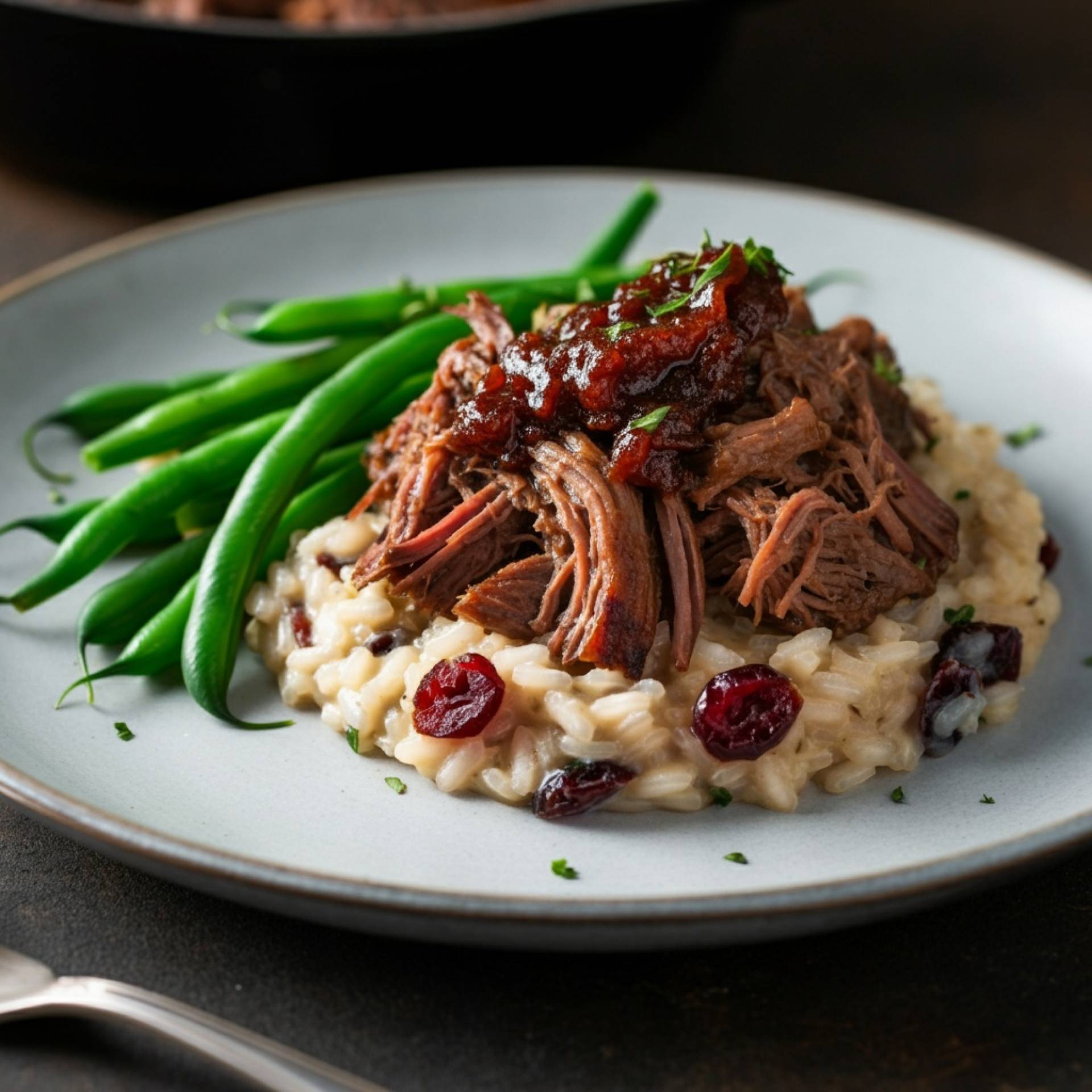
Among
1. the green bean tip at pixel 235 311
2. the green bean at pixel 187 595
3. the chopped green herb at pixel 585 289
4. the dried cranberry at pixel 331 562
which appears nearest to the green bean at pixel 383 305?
the chopped green herb at pixel 585 289

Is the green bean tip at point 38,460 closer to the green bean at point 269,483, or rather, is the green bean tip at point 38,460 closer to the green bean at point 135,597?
the green bean at point 135,597

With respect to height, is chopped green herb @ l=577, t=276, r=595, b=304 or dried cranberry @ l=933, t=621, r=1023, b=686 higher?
chopped green herb @ l=577, t=276, r=595, b=304

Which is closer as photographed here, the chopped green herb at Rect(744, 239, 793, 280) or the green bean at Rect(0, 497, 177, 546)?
the chopped green herb at Rect(744, 239, 793, 280)

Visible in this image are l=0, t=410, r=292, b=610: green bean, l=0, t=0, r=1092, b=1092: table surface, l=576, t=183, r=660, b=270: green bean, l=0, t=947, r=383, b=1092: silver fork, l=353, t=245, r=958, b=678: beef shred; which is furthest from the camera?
l=576, t=183, r=660, b=270: green bean

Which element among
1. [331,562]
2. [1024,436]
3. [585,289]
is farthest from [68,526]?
[1024,436]

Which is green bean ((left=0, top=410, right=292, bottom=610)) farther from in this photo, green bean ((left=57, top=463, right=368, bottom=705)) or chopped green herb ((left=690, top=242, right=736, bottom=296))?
chopped green herb ((left=690, top=242, right=736, bottom=296))

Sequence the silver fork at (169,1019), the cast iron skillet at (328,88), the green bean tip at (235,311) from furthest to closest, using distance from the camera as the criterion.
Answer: the cast iron skillet at (328,88) → the green bean tip at (235,311) → the silver fork at (169,1019)

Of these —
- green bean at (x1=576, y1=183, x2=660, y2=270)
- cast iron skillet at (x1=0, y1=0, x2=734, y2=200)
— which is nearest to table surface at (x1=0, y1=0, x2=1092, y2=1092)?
green bean at (x1=576, y1=183, x2=660, y2=270)

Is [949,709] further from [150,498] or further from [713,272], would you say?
[150,498]
